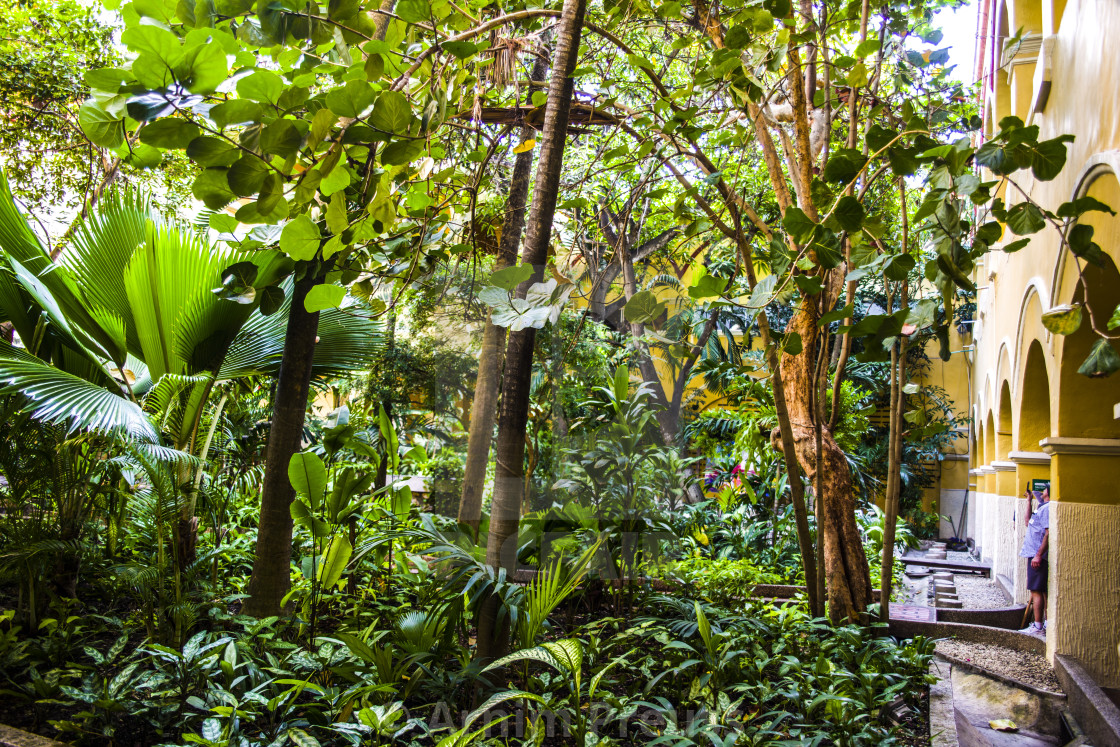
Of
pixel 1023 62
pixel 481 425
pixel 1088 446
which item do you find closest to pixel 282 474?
pixel 481 425

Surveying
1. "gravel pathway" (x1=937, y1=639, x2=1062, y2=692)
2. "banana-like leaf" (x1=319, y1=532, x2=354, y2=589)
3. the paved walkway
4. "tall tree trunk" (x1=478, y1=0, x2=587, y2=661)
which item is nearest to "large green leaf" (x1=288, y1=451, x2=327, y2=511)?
"banana-like leaf" (x1=319, y1=532, x2=354, y2=589)

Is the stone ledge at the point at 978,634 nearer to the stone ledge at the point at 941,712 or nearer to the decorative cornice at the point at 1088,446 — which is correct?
the stone ledge at the point at 941,712

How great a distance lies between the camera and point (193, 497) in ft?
Result: 13.4

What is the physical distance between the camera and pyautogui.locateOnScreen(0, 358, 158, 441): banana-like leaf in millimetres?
2877

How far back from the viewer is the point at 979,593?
848cm

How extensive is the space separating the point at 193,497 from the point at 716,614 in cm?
295

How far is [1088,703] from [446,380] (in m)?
3.97

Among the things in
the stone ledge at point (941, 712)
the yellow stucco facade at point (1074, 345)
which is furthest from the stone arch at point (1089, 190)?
the stone ledge at point (941, 712)

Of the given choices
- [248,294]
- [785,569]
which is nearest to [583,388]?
[248,294]

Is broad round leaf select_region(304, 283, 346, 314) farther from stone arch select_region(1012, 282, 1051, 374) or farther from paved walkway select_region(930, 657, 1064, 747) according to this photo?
stone arch select_region(1012, 282, 1051, 374)

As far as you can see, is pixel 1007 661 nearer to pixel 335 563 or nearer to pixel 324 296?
pixel 335 563

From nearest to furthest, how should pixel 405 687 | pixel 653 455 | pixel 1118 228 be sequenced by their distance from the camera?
pixel 405 687 → pixel 1118 228 → pixel 653 455

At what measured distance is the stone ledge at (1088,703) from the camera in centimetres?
371

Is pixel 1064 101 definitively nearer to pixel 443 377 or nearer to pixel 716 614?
pixel 716 614
